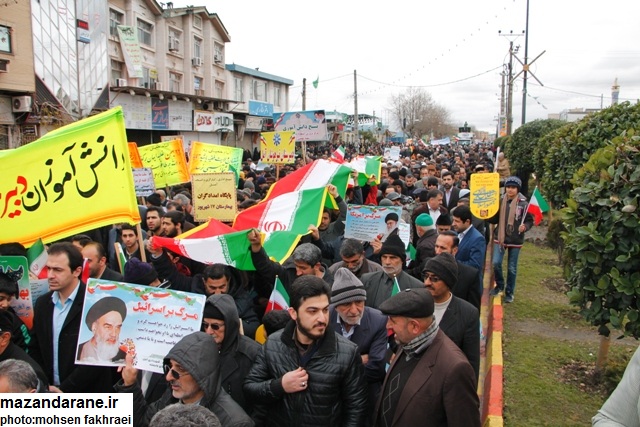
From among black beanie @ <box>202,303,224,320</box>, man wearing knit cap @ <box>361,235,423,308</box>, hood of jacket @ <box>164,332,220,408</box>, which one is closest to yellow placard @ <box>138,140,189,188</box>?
man wearing knit cap @ <box>361,235,423,308</box>

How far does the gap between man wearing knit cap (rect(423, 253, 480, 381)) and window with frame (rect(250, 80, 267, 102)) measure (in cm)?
3686

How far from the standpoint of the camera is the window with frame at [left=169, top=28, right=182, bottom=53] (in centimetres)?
2995

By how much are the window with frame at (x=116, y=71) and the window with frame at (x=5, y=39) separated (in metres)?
7.39

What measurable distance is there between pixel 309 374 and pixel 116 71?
25.8 meters

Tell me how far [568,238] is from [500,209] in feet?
13.5

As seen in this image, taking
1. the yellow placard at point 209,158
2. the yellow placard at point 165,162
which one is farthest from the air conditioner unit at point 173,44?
the yellow placard at point 165,162

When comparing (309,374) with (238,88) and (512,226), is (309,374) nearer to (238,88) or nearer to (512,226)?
(512,226)

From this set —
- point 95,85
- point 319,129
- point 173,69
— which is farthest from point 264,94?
point 319,129

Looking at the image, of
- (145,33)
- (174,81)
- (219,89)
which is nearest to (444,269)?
(145,33)

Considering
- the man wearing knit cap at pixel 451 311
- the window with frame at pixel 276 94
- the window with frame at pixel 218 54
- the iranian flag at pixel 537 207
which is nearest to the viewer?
the man wearing knit cap at pixel 451 311

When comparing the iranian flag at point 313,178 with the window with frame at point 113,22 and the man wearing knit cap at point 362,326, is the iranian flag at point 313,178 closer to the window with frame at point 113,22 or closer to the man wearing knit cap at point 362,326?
the man wearing knit cap at point 362,326

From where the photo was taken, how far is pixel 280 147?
13.6m

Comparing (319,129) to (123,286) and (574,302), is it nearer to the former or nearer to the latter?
(574,302)

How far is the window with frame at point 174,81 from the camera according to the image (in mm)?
30422
